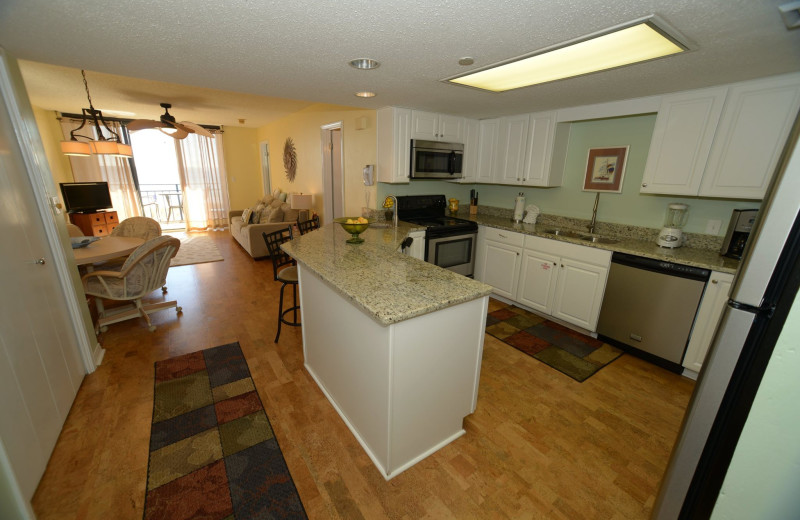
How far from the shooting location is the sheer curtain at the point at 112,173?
20.9ft

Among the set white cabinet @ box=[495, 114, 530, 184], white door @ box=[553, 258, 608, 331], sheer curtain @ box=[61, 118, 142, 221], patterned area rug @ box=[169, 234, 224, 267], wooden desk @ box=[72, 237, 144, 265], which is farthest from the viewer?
sheer curtain @ box=[61, 118, 142, 221]

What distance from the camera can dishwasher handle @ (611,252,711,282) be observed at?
229 cm

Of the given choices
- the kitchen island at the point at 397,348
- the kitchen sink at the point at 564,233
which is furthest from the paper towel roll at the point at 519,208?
the kitchen island at the point at 397,348

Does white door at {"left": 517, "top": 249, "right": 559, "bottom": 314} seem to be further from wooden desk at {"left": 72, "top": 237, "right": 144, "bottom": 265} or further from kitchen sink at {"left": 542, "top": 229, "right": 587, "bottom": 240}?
wooden desk at {"left": 72, "top": 237, "right": 144, "bottom": 265}

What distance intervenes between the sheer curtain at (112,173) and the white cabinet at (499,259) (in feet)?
25.9

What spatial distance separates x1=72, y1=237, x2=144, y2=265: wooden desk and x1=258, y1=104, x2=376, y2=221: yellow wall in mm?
2514

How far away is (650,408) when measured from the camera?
2.15 metres

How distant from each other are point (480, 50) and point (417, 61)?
405 mm

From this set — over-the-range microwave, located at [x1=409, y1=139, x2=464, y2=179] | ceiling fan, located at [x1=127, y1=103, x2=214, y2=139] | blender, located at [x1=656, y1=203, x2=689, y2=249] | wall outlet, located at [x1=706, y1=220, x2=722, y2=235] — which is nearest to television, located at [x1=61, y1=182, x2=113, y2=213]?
ceiling fan, located at [x1=127, y1=103, x2=214, y2=139]

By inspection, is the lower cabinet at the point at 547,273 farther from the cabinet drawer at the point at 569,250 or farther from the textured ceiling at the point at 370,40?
the textured ceiling at the point at 370,40

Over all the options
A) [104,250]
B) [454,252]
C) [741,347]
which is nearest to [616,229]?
[454,252]

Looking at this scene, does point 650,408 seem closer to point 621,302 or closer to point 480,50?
point 621,302

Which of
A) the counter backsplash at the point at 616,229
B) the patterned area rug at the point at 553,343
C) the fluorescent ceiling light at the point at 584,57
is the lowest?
the patterned area rug at the point at 553,343

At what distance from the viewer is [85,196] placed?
5719mm
